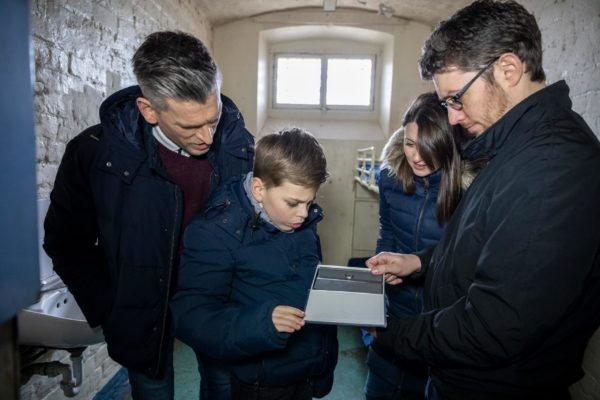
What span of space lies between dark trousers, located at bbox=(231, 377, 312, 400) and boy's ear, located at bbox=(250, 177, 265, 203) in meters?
0.48

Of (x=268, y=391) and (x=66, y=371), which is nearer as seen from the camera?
(x=268, y=391)

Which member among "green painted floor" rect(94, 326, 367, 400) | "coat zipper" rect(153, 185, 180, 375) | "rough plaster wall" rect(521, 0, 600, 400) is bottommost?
"green painted floor" rect(94, 326, 367, 400)

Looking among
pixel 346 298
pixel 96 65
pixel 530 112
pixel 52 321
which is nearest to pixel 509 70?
pixel 530 112

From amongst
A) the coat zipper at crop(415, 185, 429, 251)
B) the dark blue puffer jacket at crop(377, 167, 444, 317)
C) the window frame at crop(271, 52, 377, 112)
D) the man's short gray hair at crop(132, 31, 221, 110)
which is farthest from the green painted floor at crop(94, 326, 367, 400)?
Answer: the window frame at crop(271, 52, 377, 112)

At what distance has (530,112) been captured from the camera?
695 millimetres

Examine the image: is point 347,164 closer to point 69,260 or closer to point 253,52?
point 253,52

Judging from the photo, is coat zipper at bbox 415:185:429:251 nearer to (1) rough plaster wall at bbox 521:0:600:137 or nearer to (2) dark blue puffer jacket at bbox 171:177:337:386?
(2) dark blue puffer jacket at bbox 171:177:337:386

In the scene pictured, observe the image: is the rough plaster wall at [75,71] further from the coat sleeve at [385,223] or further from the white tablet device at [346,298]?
the coat sleeve at [385,223]

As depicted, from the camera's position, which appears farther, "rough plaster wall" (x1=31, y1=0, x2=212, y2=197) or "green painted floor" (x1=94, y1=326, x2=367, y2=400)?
"green painted floor" (x1=94, y1=326, x2=367, y2=400)

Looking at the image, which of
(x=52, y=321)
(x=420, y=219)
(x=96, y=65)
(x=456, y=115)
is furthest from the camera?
(x=96, y=65)

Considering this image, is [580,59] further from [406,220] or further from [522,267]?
[522,267]

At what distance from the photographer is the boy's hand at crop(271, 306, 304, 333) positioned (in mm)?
748

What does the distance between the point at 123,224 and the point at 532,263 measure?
961 mm

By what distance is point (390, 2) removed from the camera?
9.81 ft
